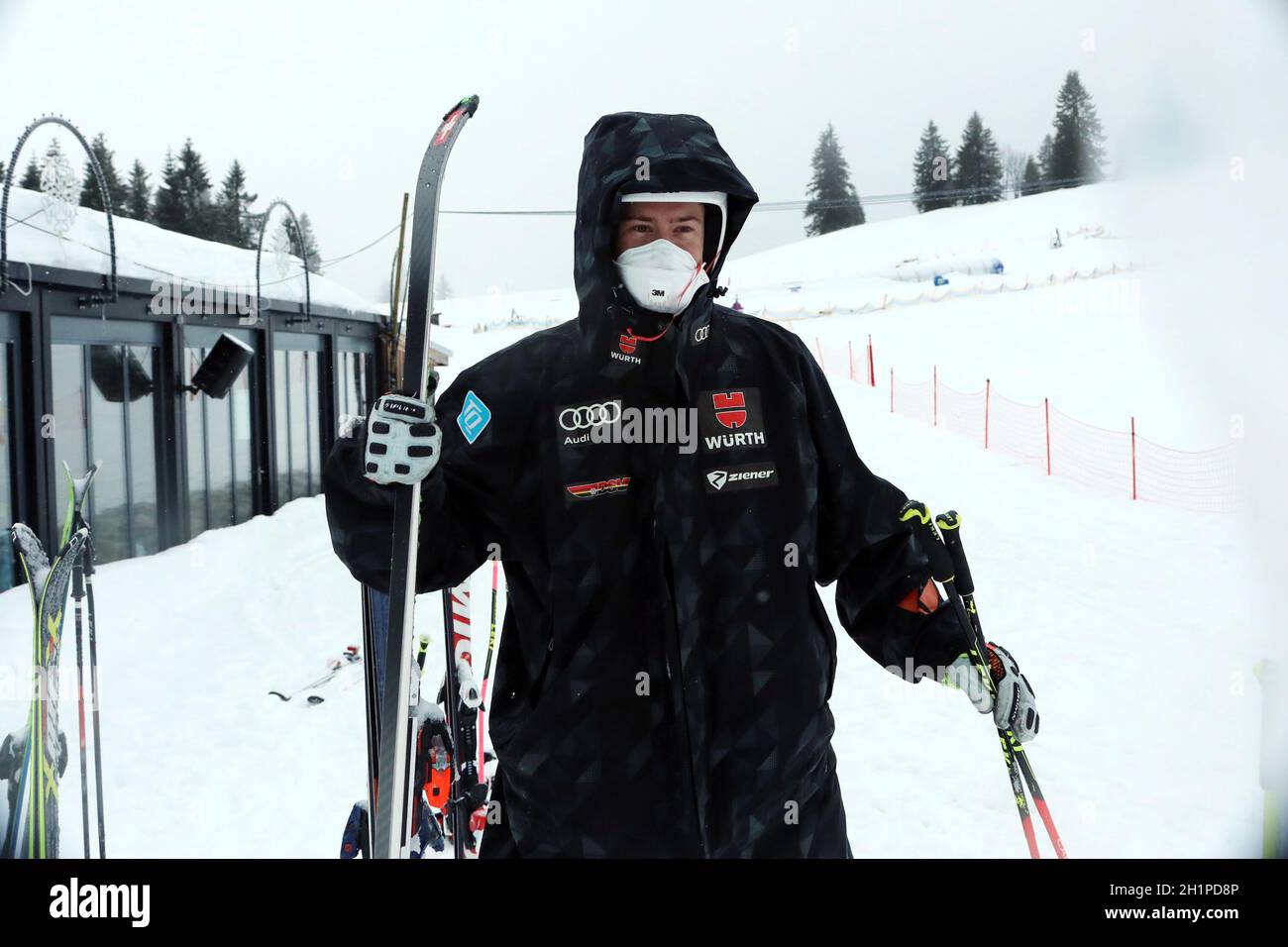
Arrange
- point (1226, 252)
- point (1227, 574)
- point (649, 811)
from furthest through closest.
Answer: point (1226, 252), point (1227, 574), point (649, 811)

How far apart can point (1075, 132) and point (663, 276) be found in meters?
55.7

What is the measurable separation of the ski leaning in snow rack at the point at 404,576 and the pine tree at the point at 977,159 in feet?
155

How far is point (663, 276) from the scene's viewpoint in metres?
1.69

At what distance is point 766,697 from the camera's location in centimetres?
162

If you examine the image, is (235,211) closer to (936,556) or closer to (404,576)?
(404,576)

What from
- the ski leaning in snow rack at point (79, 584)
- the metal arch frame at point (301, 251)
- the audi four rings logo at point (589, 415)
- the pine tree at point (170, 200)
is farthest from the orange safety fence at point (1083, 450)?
the pine tree at point (170, 200)

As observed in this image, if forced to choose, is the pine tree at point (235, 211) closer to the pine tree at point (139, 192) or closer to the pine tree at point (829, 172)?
the pine tree at point (139, 192)

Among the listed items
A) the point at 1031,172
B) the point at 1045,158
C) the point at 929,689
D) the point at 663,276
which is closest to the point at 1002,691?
the point at 663,276

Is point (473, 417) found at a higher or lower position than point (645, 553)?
higher

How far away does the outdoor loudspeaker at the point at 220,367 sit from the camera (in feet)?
31.1

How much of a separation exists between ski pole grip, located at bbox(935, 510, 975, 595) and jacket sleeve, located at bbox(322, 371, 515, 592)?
3.24 feet

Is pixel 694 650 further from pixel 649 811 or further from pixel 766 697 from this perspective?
pixel 649 811
